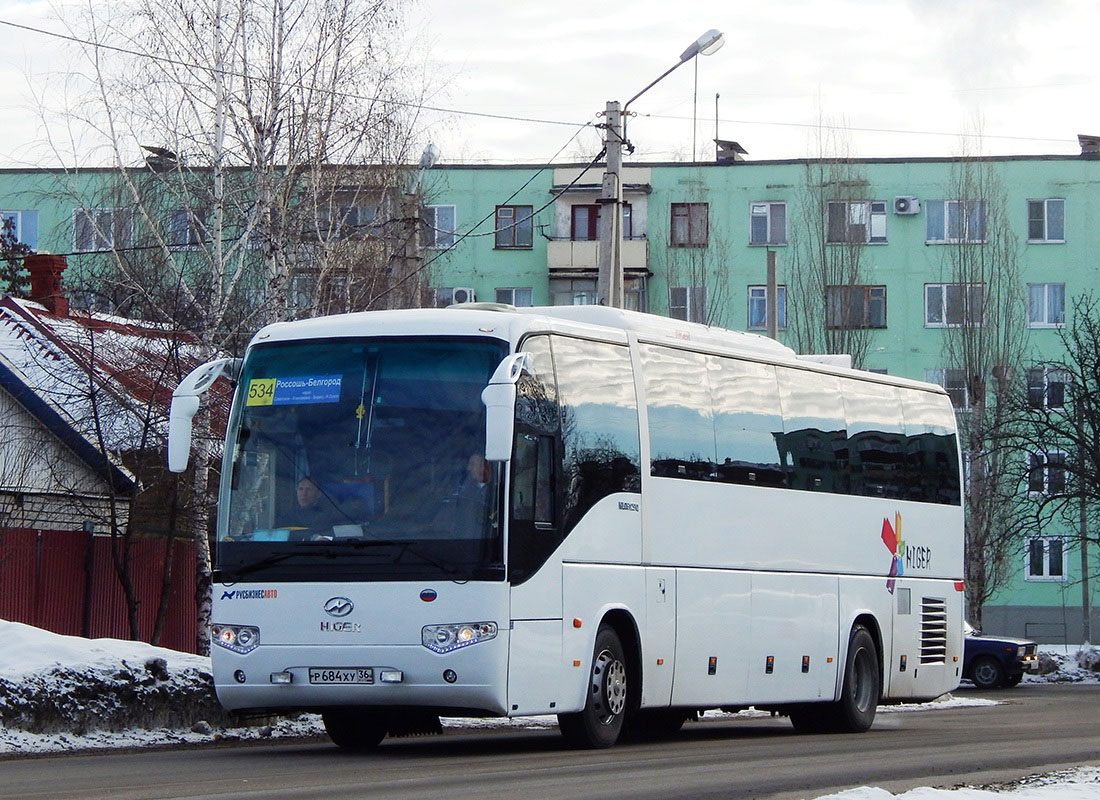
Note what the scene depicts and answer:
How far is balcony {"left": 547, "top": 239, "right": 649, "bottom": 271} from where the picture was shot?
198ft

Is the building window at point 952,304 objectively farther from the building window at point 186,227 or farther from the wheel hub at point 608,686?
the wheel hub at point 608,686

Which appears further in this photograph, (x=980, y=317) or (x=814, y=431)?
(x=980, y=317)

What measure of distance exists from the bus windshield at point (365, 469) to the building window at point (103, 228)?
574 inches

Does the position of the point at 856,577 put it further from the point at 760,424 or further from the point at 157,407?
the point at 157,407

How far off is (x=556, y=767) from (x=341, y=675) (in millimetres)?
1795

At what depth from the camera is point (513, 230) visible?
62.2 meters

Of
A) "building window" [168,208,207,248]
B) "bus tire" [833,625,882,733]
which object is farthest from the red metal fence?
"bus tire" [833,625,882,733]

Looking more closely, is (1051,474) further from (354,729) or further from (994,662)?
(354,729)

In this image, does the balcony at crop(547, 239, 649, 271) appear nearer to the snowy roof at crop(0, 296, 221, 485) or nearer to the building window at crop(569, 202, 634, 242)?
the building window at crop(569, 202, 634, 242)

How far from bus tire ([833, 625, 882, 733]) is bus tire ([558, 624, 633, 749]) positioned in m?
4.64

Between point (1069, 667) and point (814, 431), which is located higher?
point (814, 431)

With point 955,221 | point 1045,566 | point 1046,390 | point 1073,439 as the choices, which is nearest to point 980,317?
point 955,221

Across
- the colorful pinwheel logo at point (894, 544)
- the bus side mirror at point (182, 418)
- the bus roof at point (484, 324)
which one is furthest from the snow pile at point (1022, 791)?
the colorful pinwheel logo at point (894, 544)

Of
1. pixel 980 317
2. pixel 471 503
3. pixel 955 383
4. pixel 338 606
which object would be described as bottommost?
pixel 338 606
